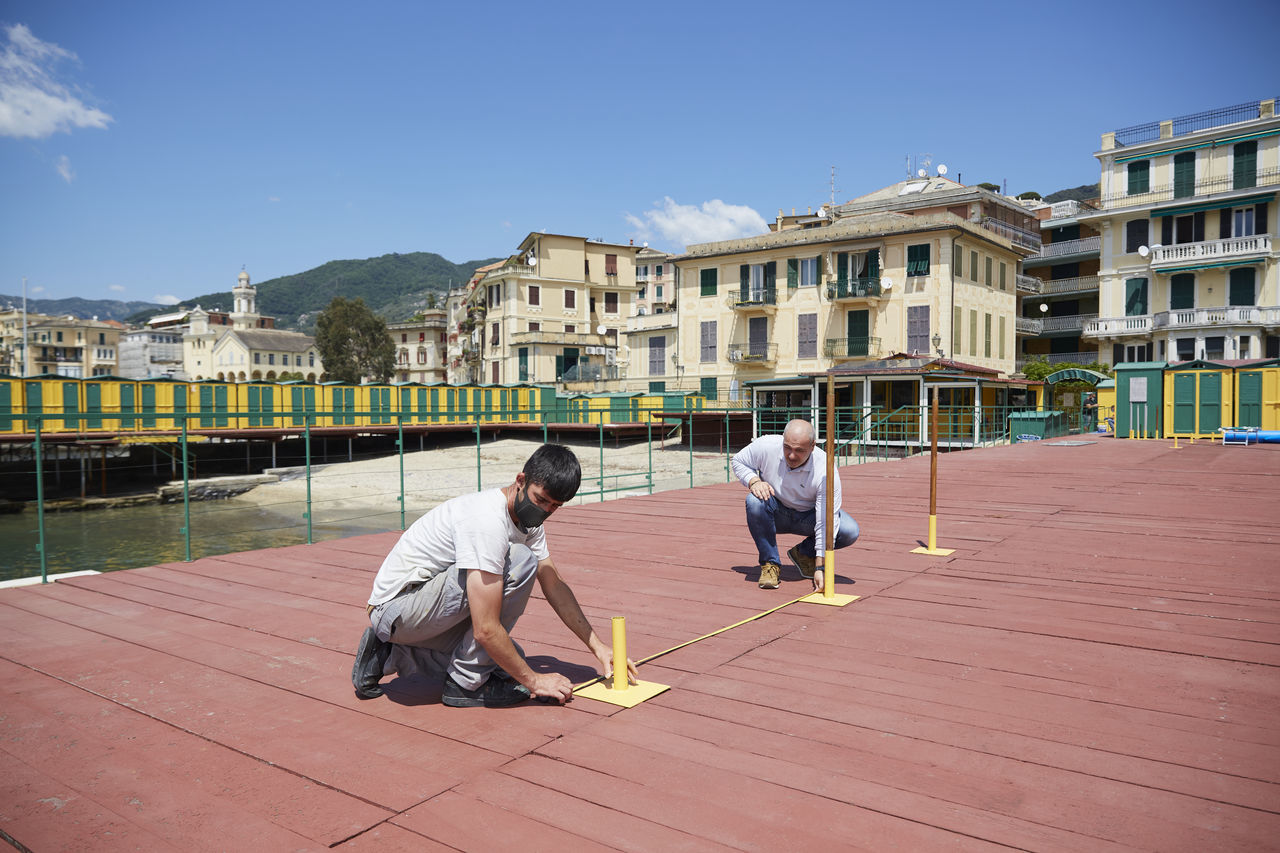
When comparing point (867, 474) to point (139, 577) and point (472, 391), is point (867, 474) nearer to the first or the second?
point (139, 577)

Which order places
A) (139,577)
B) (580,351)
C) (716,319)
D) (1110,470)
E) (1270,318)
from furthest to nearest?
(580,351), (716,319), (1270,318), (1110,470), (139,577)

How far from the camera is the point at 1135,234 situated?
125 feet

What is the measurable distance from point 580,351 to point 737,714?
5313 cm

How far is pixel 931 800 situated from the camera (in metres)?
2.32

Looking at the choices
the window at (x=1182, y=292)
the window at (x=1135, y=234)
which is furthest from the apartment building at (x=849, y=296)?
the window at (x=1182, y=292)

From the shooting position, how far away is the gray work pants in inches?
116

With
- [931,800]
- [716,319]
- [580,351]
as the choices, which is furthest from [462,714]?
[580,351]

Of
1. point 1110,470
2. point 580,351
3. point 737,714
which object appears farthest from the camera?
point 580,351

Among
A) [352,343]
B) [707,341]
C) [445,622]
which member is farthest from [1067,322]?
[352,343]

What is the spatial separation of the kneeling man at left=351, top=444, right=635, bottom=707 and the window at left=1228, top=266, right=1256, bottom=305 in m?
40.5

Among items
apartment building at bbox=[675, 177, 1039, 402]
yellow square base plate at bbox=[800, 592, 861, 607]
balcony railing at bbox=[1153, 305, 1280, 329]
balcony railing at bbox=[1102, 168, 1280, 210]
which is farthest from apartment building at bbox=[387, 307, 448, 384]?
yellow square base plate at bbox=[800, 592, 861, 607]

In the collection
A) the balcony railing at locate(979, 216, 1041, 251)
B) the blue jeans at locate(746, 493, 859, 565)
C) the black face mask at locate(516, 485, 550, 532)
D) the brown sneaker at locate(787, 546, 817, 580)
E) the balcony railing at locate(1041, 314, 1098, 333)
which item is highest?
the balcony railing at locate(979, 216, 1041, 251)

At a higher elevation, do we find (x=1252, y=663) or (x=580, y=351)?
(x=580, y=351)

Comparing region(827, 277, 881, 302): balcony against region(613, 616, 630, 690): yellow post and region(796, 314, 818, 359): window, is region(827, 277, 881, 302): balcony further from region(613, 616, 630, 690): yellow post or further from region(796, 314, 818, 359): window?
region(613, 616, 630, 690): yellow post
